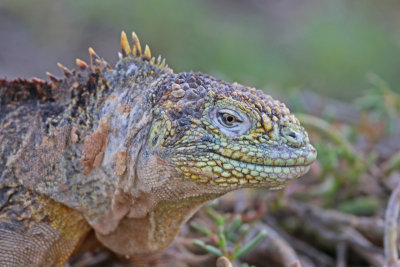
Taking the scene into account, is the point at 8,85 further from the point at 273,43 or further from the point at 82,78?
the point at 273,43

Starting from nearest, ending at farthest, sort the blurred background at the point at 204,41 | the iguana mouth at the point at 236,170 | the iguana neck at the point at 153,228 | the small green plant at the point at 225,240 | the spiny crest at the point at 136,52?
the iguana mouth at the point at 236,170, the iguana neck at the point at 153,228, the spiny crest at the point at 136,52, the small green plant at the point at 225,240, the blurred background at the point at 204,41

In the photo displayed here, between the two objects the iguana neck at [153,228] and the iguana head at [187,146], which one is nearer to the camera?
the iguana head at [187,146]

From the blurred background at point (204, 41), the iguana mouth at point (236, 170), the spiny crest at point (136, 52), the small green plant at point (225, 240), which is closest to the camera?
the iguana mouth at point (236, 170)

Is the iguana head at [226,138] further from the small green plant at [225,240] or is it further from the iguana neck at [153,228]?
the small green plant at [225,240]

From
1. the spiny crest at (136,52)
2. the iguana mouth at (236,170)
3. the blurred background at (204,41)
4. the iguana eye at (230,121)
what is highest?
the blurred background at (204,41)

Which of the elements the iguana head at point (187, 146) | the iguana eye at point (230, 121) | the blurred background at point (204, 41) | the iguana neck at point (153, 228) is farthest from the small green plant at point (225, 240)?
the blurred background at point (204, 41)

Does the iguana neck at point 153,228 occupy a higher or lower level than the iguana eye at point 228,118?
lower

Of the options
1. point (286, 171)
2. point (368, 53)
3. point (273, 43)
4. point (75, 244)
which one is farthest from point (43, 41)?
point (286, 171)
